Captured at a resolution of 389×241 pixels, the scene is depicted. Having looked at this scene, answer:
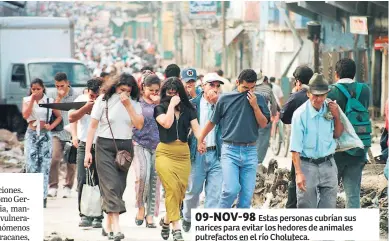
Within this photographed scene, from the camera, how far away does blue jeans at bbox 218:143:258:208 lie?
40.5ft

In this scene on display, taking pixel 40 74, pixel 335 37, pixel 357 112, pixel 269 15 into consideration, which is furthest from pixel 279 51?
pixel 357 112

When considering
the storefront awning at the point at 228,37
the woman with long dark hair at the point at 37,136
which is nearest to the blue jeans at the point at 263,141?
the woman with long dark hair at the point at 37,136

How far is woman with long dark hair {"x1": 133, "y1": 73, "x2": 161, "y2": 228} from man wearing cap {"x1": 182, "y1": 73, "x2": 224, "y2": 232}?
0.57m

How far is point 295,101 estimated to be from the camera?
12469mm

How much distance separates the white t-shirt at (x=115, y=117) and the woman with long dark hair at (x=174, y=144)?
0.33m

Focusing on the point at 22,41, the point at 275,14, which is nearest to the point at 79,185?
the point at 22,41

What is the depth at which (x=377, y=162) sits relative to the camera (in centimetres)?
1725

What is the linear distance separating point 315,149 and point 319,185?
0.34 m

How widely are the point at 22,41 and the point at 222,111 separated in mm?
20000

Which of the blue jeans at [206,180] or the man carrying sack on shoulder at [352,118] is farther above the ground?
the man carrying sack on shoulder at [352,118]

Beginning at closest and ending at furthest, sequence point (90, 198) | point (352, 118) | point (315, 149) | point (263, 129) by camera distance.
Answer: point (315, 149) → point (352, 118) → point (90, 198) → point (263, 129)

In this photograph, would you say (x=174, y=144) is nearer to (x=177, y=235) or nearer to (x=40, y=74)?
(x=177, y=235)

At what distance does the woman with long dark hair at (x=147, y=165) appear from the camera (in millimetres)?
13781

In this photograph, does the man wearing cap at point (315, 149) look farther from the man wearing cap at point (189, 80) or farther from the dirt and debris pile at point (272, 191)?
the dirt and debris pile at point (272, 191)
